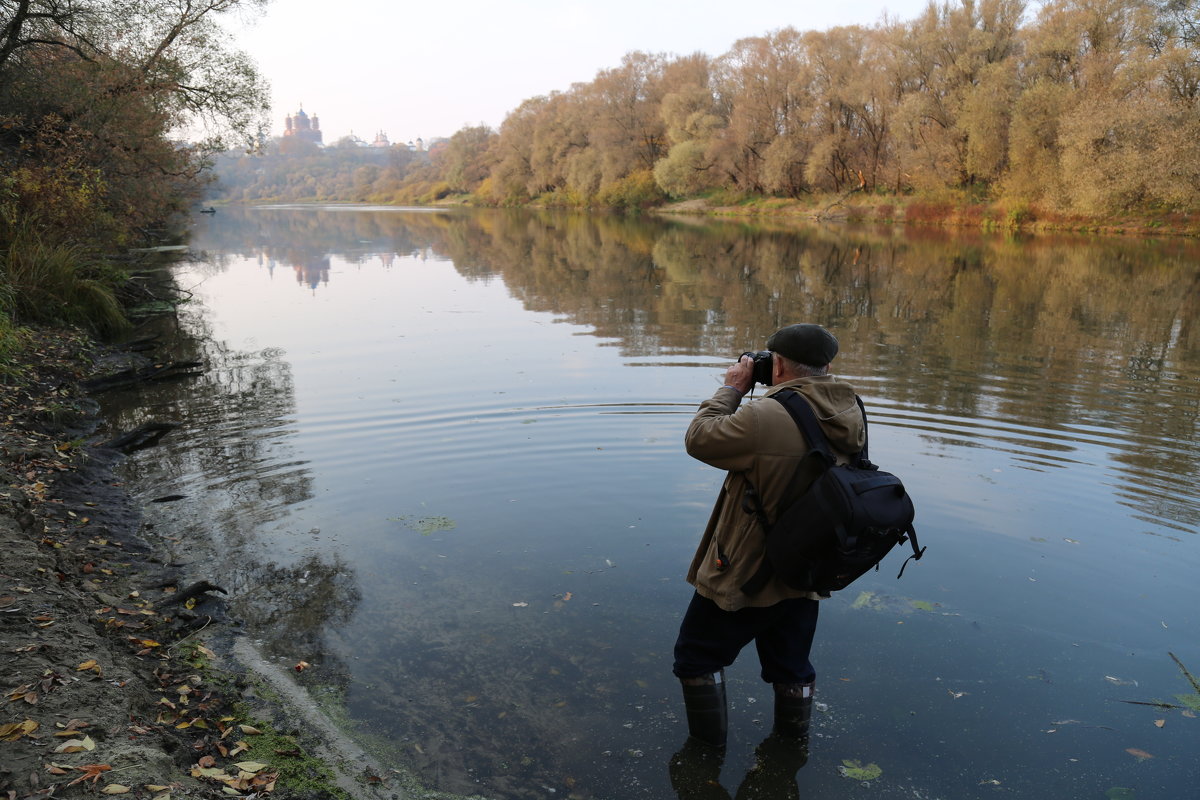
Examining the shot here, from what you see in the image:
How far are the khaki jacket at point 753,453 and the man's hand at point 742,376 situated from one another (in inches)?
1.8

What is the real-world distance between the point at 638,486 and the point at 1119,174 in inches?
1427

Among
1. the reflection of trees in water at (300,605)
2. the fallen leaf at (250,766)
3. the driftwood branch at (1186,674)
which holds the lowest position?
the reflection of trees in water at (300,605)

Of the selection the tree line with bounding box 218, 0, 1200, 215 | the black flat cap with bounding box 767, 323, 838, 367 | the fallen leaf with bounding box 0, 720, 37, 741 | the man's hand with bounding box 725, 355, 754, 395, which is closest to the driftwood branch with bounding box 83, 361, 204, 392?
the fallen leaf with bounding box 0, 720, 37, 741

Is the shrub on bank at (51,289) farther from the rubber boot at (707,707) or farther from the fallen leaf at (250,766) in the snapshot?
the rubber boot at (707,707)

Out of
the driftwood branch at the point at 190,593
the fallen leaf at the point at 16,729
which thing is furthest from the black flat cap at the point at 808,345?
the driftwood branch at the point at 190,593

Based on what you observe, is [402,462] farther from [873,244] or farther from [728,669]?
[873,244]

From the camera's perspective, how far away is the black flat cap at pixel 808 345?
3.72 metres

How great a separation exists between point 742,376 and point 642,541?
3.35 meters

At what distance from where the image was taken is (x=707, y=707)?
→ 4.20m

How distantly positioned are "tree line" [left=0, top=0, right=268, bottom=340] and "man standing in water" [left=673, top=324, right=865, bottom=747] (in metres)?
10.9

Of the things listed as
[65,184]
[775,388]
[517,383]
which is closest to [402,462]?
[517,383]

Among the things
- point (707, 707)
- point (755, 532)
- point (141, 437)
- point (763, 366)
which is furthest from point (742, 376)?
point (141, 437)

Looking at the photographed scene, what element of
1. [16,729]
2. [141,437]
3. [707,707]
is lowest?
[141,437]

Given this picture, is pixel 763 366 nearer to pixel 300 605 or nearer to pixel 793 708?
pixel 793 708
